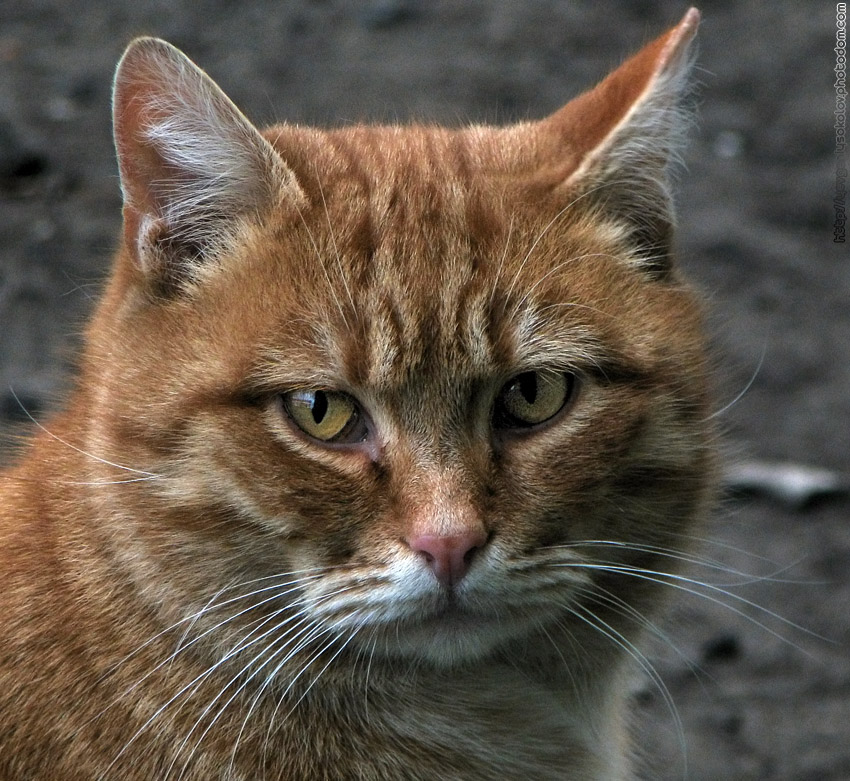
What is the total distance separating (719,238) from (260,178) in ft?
12.5

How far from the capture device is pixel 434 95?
6.61 metres

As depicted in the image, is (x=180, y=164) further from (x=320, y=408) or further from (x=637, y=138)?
(x=637, y=138)

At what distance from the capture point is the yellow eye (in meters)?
2.57

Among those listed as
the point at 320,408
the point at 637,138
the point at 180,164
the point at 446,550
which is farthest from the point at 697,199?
the point at 446,550

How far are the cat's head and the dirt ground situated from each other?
584mm

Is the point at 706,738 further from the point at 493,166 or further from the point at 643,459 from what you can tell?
the point at 493,166

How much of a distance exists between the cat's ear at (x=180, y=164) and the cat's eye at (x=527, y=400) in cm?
61

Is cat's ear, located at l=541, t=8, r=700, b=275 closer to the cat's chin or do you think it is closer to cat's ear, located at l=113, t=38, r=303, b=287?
cat's ear, located at l=113, t=38, r=303, b=287

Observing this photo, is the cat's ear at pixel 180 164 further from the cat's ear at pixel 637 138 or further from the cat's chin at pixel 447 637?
the cat's chin at pixel 447 637

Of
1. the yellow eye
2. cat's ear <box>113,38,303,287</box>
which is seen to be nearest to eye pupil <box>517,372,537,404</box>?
the yellow eye

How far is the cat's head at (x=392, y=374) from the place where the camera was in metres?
2.51

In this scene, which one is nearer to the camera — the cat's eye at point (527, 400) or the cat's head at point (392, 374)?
the cat's head at point (392, 374)

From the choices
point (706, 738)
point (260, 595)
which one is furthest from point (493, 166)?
point (706, 738)

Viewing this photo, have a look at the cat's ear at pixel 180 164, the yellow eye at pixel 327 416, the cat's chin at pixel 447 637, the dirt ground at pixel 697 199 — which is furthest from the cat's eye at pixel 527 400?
the dirt ground at pixel 697 199
